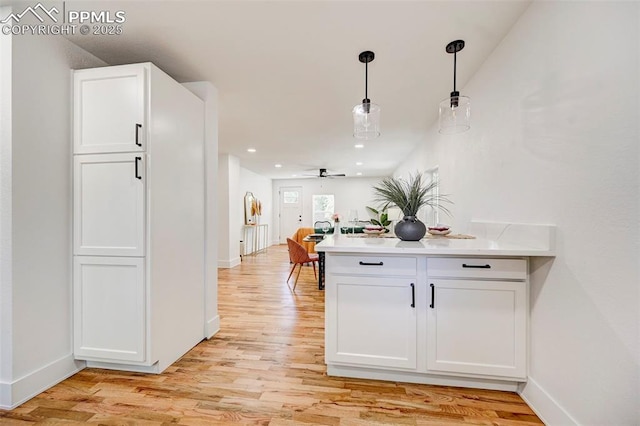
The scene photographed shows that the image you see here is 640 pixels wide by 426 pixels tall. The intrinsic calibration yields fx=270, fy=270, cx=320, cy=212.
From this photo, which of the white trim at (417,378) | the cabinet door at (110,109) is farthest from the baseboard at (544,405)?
the cabinet door at (110,109)

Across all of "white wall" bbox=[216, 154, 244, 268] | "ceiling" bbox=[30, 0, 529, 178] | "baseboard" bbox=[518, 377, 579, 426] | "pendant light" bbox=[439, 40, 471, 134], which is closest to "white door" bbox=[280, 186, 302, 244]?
"white wall" bbox=[216, 154, 244, 268]

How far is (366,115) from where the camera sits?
2.18 metres

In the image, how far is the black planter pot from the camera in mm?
1980

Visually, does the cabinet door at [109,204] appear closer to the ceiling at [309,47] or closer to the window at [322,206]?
the ceiling at [309,47]

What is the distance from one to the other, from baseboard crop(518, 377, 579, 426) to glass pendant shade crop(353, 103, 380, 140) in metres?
2.02

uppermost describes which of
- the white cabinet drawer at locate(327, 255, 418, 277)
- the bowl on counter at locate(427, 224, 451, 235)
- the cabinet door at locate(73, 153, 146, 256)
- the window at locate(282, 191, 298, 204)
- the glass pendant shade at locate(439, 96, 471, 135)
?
the glass pendant shade at locate(439, 96, 471, 135)

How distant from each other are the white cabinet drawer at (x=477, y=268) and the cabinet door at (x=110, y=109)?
Answer: 6.91 ft

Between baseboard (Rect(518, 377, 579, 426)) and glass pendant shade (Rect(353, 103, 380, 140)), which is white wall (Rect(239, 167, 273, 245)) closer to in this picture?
glass pendant shade (Rect(353, 103, 380, 140))

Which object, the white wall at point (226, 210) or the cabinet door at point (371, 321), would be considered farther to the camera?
the white wall at point (226, 210)

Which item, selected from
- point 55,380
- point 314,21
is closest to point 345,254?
point 314,21

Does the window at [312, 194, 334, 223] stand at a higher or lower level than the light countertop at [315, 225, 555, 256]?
higher

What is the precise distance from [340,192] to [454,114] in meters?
7.42

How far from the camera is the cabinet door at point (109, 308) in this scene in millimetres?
1841

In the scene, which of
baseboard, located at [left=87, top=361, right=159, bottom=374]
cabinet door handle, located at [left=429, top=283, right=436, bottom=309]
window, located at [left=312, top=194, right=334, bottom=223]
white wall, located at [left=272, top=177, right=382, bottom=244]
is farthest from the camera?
window, located at [left=312, top=194, right=334, bottom=223]
